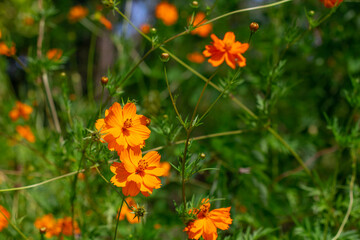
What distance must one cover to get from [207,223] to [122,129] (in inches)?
9.7

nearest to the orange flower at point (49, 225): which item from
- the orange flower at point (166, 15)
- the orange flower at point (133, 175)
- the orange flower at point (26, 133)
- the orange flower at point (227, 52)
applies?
the orange flower at point (26, 133)

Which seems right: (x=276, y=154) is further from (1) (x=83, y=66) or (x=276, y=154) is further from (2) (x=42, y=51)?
(1) (x=83, y=66)

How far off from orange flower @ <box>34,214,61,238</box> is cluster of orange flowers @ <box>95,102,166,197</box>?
474mm

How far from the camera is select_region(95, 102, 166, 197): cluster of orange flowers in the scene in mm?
677

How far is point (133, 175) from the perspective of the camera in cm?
68

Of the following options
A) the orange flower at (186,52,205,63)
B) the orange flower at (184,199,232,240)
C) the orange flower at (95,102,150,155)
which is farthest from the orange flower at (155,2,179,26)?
the orange flower at (184,199,232,240)

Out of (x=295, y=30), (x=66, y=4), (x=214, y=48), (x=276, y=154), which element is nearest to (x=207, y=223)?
(x=214, y=48)

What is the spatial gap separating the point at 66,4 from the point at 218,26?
1.83 meters

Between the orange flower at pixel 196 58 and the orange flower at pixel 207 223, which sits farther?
the orange flower at pixel 196 58

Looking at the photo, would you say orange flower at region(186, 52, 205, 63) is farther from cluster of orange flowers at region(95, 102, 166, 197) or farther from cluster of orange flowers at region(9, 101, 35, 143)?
cluster of orange flowers at region(95, 102, 166, 197)

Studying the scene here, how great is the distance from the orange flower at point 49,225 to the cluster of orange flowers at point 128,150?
0.47 m

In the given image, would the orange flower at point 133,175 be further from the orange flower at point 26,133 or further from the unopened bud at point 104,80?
the orange flower at point 26,133

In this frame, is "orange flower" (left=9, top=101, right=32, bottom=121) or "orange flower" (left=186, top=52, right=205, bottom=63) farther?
"orange flower" (left=186, top=52, right=205, bottom=63)

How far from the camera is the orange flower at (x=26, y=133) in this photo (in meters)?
1.39
